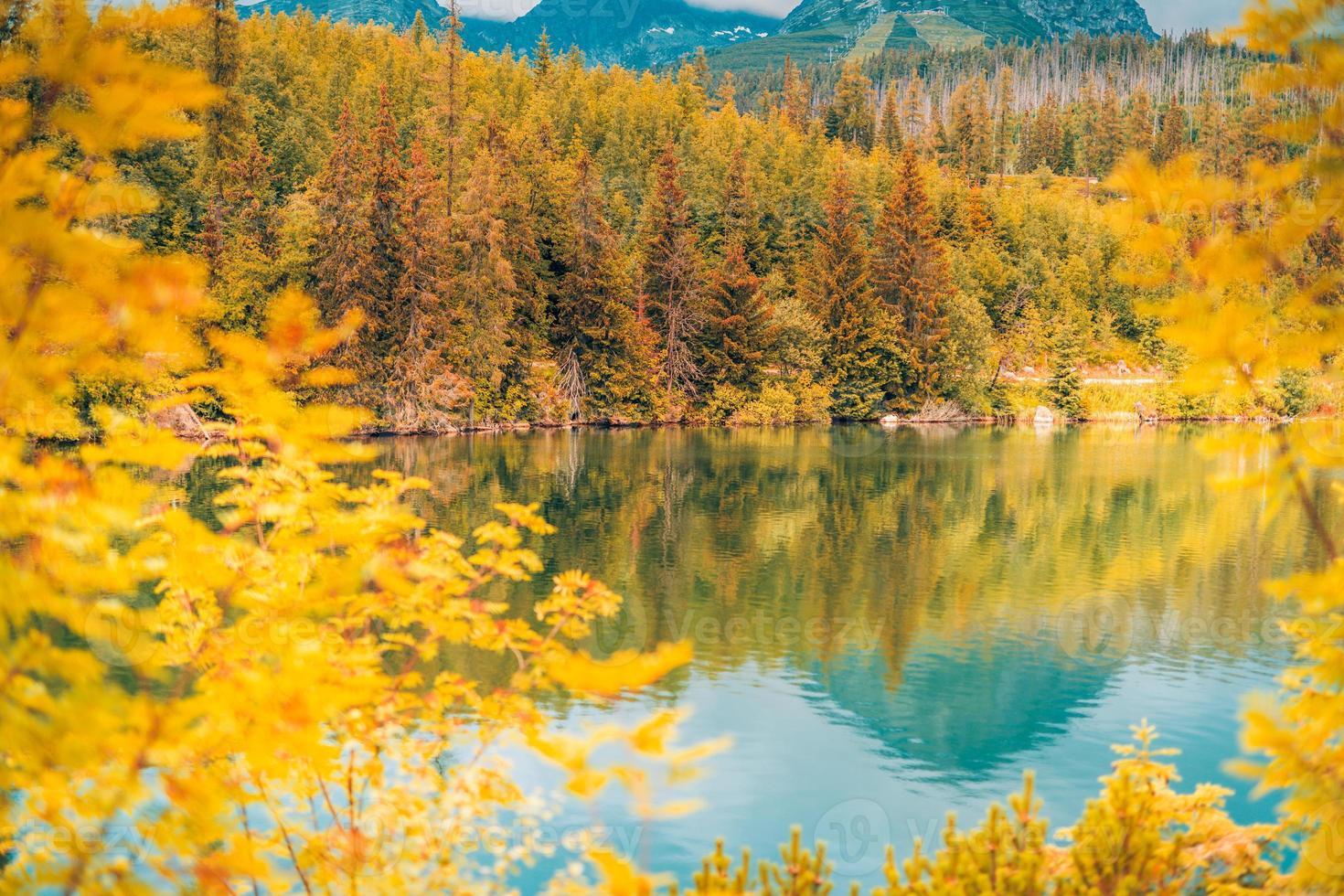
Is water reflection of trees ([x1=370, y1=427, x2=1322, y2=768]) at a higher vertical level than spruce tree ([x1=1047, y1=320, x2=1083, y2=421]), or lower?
lower

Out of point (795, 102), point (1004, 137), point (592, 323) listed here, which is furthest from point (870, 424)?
point (1004, 137)

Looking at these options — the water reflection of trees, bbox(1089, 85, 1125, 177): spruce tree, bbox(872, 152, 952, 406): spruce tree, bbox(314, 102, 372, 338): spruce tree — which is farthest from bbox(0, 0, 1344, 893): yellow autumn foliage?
bbox(1089, 85, 1125, 177): spruce tree

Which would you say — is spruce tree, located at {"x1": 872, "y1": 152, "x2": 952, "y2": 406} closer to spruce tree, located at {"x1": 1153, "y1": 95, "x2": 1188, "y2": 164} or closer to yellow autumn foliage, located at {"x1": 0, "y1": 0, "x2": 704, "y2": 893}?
spruce tree, located at {"x1": 1153, "y1": 95, "x2": 1188, "y2": 164}

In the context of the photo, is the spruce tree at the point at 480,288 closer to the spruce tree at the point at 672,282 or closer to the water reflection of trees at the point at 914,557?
the water reflection of trees at the point at 914,557

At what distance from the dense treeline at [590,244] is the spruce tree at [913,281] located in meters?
0.18

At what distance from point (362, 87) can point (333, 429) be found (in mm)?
84593

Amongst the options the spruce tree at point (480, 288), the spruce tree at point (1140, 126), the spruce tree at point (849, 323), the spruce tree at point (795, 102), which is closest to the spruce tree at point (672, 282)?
the spruce tree at point (849, 323)

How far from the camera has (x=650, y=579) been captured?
71.2 feet

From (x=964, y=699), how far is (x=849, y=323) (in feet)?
170

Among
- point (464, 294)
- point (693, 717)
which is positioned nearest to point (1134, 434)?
point (464, 294)

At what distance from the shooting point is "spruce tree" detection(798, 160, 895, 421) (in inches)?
2579

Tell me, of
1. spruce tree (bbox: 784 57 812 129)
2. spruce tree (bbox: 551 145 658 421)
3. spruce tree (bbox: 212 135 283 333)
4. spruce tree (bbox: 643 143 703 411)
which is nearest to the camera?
spruce tree (bbox: 212 135 283 333)

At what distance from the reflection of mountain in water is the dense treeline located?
3026 centimetres

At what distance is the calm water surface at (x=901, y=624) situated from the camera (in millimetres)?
12148
